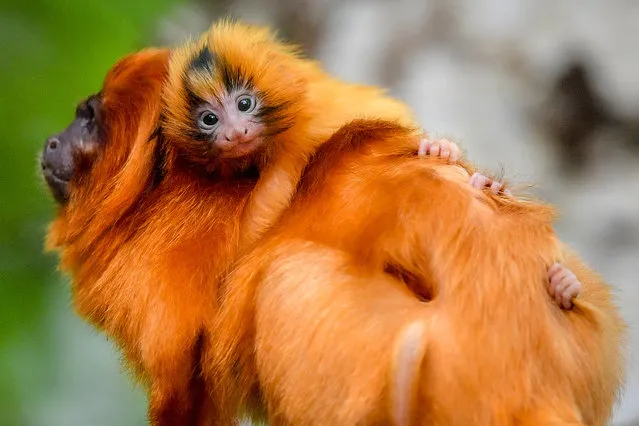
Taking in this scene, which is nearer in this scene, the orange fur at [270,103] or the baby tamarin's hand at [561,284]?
the baby tamarin's hand at [561,284]

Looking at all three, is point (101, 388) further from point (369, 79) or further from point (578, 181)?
point (578, 181)

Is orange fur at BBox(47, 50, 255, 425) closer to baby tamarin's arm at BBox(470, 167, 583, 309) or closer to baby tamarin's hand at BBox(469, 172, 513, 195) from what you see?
baby tamarin's hand at BBox(469, 172, 513, 195)

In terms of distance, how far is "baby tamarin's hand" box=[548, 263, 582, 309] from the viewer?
3.72 ft

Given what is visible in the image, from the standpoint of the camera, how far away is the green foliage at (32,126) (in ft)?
6.06

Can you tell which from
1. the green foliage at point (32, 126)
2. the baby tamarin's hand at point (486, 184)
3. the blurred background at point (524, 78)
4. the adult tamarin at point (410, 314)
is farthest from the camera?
the blurred background at point (524, 78)

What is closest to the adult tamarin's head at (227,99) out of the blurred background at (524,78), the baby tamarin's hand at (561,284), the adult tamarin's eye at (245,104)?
the adult tamarin's eye at (245,104)

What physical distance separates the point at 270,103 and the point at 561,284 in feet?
1.99

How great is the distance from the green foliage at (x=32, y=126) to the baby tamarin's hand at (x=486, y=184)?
103cm

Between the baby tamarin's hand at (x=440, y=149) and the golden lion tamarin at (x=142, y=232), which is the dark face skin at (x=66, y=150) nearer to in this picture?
the golden lion tamarin at (x=142, y=232)

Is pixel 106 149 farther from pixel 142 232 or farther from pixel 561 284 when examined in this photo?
pixel 561 284

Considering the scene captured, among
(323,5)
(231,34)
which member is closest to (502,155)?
(323,5)

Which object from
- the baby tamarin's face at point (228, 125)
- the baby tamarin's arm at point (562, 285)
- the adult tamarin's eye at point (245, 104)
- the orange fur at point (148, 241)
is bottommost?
the orange fur at point (148, 241)

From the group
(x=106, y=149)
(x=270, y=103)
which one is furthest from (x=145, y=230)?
(x=270, y=103)

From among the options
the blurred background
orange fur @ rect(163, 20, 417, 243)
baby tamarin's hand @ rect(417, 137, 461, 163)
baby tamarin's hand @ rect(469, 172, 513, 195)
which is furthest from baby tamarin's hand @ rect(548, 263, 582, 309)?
the blurred background
